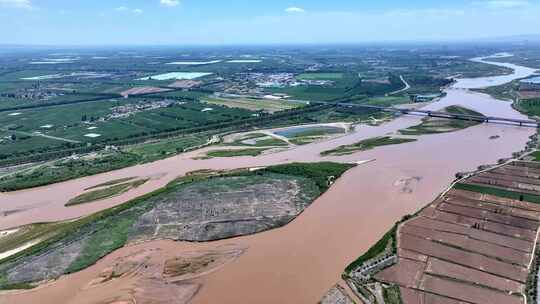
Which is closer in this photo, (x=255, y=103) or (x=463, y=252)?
(x=463, y=252)

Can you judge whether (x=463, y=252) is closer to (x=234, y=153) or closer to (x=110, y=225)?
(x=110, y=225)

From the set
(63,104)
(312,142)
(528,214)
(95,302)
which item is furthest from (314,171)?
A: (63,104)

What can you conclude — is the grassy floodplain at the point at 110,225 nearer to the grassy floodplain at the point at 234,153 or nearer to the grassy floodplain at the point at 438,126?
the grassy floodplain at the point at 234,153

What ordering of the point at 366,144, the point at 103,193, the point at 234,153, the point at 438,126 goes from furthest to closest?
1. the point at 438,126
2. the point at 366,144
3. the point at 234,153
4. the point at 103,193

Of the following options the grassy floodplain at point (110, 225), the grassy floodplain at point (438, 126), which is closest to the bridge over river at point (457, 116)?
the grassy floodplain at point (438, 126)

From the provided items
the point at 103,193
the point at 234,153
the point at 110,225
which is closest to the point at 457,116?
the point at 234,153

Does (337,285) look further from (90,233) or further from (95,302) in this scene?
(90,233)

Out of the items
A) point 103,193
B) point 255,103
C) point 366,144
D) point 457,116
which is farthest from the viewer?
point 255,103

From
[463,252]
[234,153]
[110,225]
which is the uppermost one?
[234,153]

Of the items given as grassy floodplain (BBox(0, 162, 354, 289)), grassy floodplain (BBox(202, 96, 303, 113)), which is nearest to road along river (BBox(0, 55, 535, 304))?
grassy floodplain (BBox(0, 162, 354, 289))
